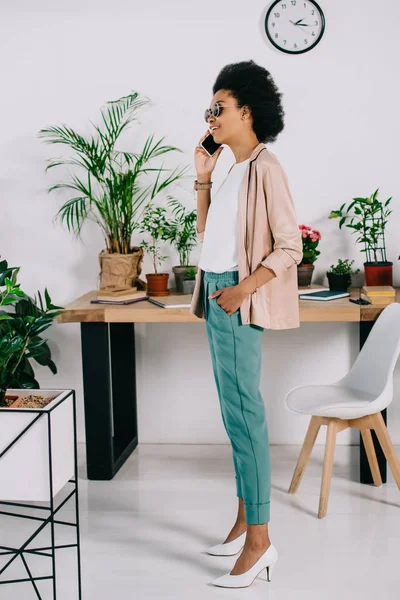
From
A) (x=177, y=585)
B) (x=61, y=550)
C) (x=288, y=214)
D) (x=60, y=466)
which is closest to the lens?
(x=60, y=466)

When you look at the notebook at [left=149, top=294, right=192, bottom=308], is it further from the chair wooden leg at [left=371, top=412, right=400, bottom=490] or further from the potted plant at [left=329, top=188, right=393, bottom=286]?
the chair wooden leg at [left=371, top=412, right=400, bottom=490]

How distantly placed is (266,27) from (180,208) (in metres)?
0.98

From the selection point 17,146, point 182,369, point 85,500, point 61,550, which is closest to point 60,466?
point 61,550

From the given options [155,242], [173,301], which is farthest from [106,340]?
[155,242]

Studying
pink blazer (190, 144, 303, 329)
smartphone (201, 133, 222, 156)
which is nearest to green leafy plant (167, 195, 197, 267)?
smartphone (201, 133, 222, 156)

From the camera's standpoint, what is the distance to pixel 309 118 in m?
3.71

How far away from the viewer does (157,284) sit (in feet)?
11.7

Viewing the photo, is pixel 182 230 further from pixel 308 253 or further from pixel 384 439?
pixel 384 439

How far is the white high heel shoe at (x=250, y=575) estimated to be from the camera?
235cm

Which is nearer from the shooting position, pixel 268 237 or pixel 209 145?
pixel 268 237

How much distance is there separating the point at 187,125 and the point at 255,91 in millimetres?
1489

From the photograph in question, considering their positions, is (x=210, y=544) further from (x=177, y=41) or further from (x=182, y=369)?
(x=177, y=41)

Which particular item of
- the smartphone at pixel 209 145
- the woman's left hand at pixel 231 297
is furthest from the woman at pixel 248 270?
the smartphone at pixel 209 145

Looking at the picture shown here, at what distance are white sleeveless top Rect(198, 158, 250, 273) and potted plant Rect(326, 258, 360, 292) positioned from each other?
1359 mm
